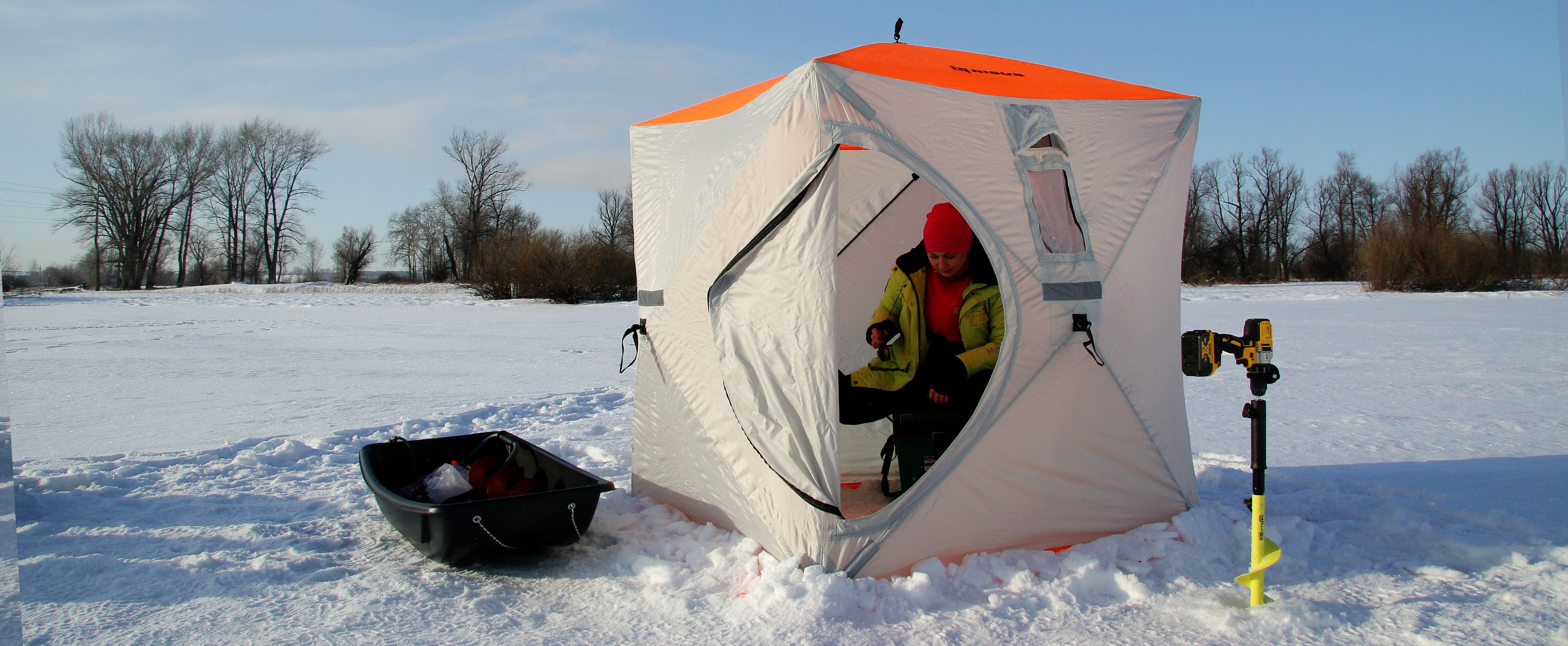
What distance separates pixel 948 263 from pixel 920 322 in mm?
269

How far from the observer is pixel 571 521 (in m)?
2.94

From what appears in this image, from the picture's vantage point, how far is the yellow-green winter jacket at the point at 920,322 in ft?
10.9

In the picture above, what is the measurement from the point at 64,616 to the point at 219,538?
28.9 inches

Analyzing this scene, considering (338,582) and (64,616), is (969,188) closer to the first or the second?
(338,582)

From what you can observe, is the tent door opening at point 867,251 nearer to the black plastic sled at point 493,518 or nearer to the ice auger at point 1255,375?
the black plastic sled at point 493,518

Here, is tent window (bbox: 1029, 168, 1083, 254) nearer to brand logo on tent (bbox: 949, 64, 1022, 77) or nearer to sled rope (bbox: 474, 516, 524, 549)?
brand logo on tent (bbox: 949, 64, 1022, 77)

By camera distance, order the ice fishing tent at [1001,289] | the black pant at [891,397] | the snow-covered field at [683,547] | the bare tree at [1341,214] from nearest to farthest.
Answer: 1. the snow-covered field at [683,547]
2. the ice fishing tent at [1001,289]
3. the black pant at [891,397]
4. the bare tree at [1341,214]

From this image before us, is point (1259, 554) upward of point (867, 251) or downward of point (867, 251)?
downward

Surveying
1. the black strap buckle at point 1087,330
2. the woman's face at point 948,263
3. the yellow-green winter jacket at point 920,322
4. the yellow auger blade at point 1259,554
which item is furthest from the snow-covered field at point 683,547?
the woman's face at point 948,263

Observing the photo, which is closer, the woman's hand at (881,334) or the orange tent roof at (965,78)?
the orange tent roof at (965,78)

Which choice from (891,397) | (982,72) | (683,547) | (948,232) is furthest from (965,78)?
(683,547)

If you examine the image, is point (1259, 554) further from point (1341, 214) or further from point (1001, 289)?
point (1341, 214)

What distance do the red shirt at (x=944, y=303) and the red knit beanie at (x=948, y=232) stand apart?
0.74 ft

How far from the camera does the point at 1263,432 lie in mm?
2486
